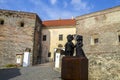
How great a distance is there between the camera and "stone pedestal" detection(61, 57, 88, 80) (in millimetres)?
3580

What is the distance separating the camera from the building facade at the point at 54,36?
27.7 metres

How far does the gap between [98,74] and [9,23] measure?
1606 centimetres

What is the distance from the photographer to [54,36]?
2833 centimetres

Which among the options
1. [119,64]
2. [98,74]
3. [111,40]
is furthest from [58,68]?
[111,40]

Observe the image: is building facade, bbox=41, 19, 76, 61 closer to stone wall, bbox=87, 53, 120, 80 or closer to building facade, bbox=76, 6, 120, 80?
Result: building facade, bbox=76, 6, 120, 80

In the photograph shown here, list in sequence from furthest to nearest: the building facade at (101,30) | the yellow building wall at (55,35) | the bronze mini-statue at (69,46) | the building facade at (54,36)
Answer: the yellow building wall at (55,35) → the building facade at (54,36) → the building facade at (101,30) → the bronze mini-statue at (69,46)

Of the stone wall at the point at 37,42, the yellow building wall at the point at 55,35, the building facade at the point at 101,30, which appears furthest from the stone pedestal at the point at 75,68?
the yellow building wall at the point at 55,35

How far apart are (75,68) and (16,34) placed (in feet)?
71.8

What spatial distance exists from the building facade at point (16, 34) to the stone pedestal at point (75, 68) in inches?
810

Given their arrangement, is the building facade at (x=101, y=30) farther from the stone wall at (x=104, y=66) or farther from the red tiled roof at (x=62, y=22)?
the stone wall at (x=104, y=66)

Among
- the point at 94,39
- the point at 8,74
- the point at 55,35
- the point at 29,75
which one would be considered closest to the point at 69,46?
the point at 29,75

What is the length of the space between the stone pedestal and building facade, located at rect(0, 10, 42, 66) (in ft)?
67.5

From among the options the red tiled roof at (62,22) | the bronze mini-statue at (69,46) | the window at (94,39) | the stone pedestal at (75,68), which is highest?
the red tiled roof at (62,22)

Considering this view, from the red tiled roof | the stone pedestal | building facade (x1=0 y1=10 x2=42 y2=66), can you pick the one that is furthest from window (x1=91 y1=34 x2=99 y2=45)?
the stone pedestal
